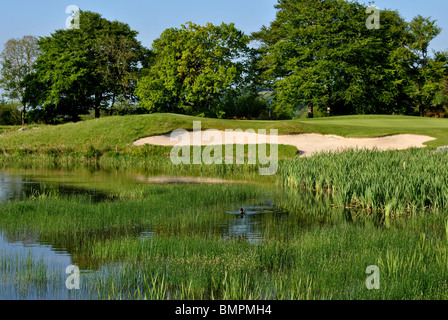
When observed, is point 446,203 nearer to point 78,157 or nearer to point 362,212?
point 362,212

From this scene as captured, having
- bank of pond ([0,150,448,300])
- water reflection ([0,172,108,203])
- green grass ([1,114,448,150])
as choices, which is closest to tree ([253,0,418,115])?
green grass ([1,114,448,150])

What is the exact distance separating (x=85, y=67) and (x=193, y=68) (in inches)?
509

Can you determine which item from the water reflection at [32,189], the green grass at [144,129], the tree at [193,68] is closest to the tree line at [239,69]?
the tree at [193,68]

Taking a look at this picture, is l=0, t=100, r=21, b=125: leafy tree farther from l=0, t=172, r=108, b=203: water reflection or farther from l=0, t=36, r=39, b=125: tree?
l=0, t=172, r=108, b=203: water reflection

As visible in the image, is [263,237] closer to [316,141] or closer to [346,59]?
[316,141]

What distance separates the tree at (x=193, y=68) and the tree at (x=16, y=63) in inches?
773

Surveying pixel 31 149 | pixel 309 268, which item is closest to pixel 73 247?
pixel 309 268

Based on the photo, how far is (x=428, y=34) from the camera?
56.8m

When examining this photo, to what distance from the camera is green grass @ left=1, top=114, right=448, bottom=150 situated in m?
28.5

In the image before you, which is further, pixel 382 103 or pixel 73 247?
pixel 382 103

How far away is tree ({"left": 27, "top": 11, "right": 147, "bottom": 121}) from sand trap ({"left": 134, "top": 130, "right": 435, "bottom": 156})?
25.4 metres

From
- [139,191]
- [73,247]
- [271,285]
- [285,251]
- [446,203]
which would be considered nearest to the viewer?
[271,285]

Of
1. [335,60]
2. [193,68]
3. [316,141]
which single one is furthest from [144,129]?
[335,60]

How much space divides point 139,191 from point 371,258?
8797mm
